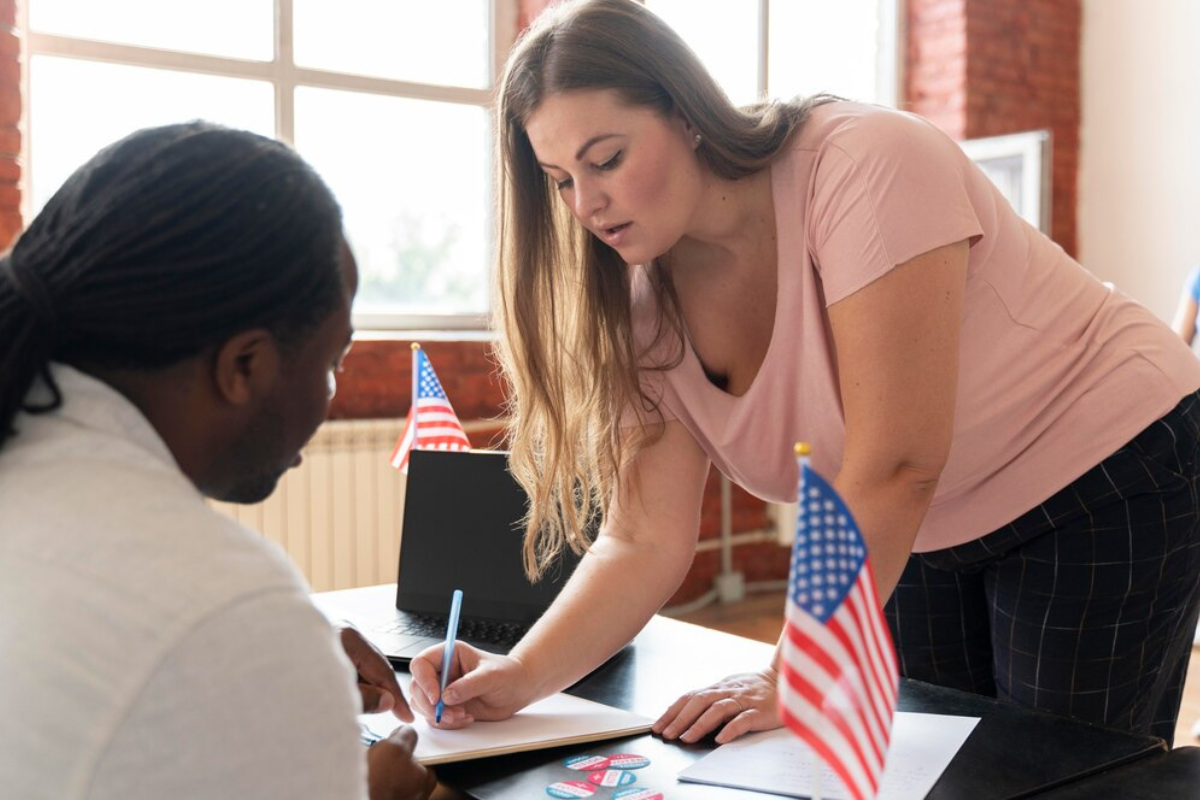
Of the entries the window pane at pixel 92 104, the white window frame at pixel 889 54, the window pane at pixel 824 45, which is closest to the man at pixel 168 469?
the window pane at pixel 92 104

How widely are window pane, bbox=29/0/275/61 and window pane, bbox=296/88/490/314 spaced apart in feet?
0.69

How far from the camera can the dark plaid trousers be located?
1.31m

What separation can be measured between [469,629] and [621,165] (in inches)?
25.9

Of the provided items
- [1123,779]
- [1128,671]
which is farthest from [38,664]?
[1128,671]

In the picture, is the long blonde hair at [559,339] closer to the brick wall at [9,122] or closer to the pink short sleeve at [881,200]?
the pink short sleeve at [881,200]

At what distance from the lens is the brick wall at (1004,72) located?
4.70m

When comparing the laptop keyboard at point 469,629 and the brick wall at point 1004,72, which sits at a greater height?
the brick wall at point 1004,72

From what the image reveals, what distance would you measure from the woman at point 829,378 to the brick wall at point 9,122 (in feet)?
6.16

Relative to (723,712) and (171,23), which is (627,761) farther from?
(171,23)

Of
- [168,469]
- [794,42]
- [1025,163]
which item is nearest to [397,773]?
[168,469]

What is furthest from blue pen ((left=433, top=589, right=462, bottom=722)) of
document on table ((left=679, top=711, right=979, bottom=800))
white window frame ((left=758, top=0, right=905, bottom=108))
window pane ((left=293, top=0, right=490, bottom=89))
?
white window frame ((left=758, top=0, right=905, bottom=108))

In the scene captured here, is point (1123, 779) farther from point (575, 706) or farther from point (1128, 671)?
point (575, 706)

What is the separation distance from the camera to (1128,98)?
192 inches

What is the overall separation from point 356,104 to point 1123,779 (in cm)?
321
